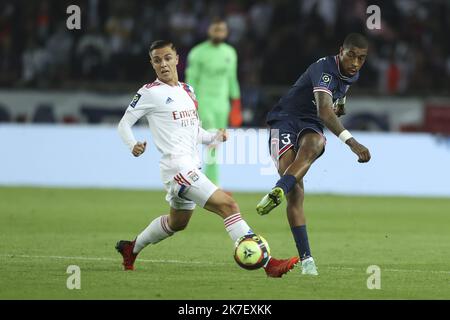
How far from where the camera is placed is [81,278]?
895cm

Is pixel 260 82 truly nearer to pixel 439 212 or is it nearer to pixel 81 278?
pixel 439 212

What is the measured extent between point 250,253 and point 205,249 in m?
2.79

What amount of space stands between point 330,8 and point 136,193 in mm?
6529

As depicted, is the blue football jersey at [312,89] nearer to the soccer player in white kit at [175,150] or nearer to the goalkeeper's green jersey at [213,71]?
the soccer player in white kit at [175,150]

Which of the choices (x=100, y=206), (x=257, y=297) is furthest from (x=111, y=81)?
(x=257, y=297)

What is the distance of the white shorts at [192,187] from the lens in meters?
9.04

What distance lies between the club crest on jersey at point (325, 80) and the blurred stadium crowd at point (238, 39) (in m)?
11.6

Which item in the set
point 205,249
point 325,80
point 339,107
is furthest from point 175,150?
point 205,249

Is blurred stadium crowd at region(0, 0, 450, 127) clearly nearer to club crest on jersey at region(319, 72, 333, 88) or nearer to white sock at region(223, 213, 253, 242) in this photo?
club crest on jersey at region(319, 72, 333, 88)

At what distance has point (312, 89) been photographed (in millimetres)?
9891

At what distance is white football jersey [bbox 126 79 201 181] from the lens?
365 inches

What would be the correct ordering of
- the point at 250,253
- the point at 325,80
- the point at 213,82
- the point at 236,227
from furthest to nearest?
the point at 213,82, the point at 325,80, the point at 236,227, the point at 250,253

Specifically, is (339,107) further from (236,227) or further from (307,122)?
(236,227)

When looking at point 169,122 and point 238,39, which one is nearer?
point 169,122
